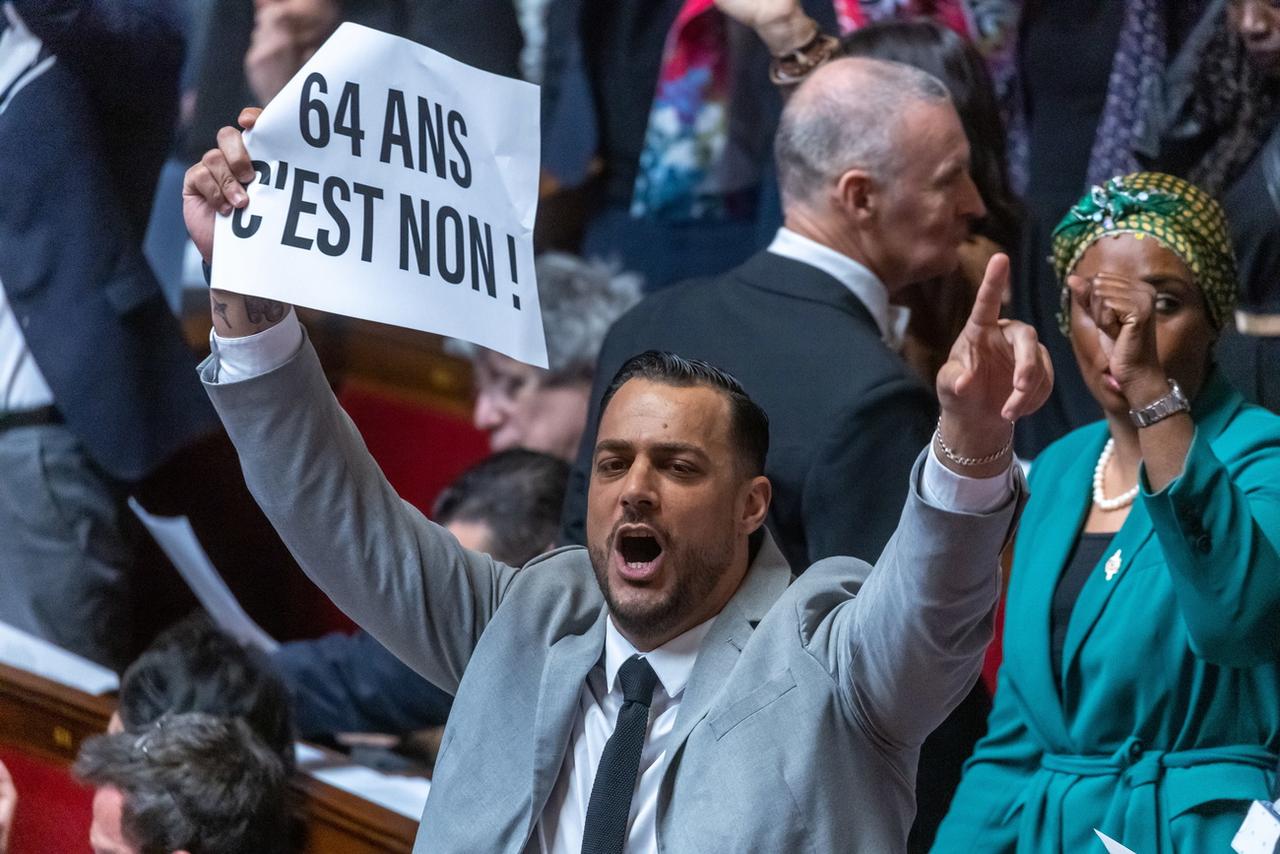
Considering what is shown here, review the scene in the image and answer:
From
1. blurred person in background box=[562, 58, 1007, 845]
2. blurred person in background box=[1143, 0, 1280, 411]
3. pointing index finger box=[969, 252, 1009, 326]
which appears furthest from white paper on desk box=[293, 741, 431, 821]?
pointing index finger box=[969, 252, 1009, 326]

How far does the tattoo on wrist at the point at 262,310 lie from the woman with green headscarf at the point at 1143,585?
102 cm

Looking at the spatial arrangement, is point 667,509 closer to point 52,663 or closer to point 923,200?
point 923,200

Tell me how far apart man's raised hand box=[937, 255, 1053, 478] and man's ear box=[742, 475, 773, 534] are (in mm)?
388

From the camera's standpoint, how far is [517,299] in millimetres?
2400

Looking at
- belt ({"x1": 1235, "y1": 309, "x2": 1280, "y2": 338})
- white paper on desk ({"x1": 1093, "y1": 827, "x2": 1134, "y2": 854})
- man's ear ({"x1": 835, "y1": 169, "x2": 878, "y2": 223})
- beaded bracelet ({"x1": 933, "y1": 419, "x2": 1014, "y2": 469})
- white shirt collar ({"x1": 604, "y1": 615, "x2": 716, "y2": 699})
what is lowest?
white paper on desk ({"x1": 1093, "y1": 827, "x2": 1134, "y2": 854})

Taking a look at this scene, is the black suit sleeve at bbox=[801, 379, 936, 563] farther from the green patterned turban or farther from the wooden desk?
the wooden desk

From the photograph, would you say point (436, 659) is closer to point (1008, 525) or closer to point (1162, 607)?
point (1008, 525)

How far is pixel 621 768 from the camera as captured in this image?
214 centimetres

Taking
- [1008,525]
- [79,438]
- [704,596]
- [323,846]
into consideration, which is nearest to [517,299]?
[704,596]

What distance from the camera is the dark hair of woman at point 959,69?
3.49 metres

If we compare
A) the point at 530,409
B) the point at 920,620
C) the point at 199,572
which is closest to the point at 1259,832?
the point at 920,620

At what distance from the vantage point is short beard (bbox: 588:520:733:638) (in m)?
2.19

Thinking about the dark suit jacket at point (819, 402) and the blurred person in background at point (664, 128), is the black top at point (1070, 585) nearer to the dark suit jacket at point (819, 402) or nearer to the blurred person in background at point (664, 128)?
the dark suit jacket at point (819, 402)

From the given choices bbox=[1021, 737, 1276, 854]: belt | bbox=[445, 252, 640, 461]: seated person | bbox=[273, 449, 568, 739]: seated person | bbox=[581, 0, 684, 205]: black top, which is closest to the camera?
bbox=[1021, 737, 1276, 854]: belt
